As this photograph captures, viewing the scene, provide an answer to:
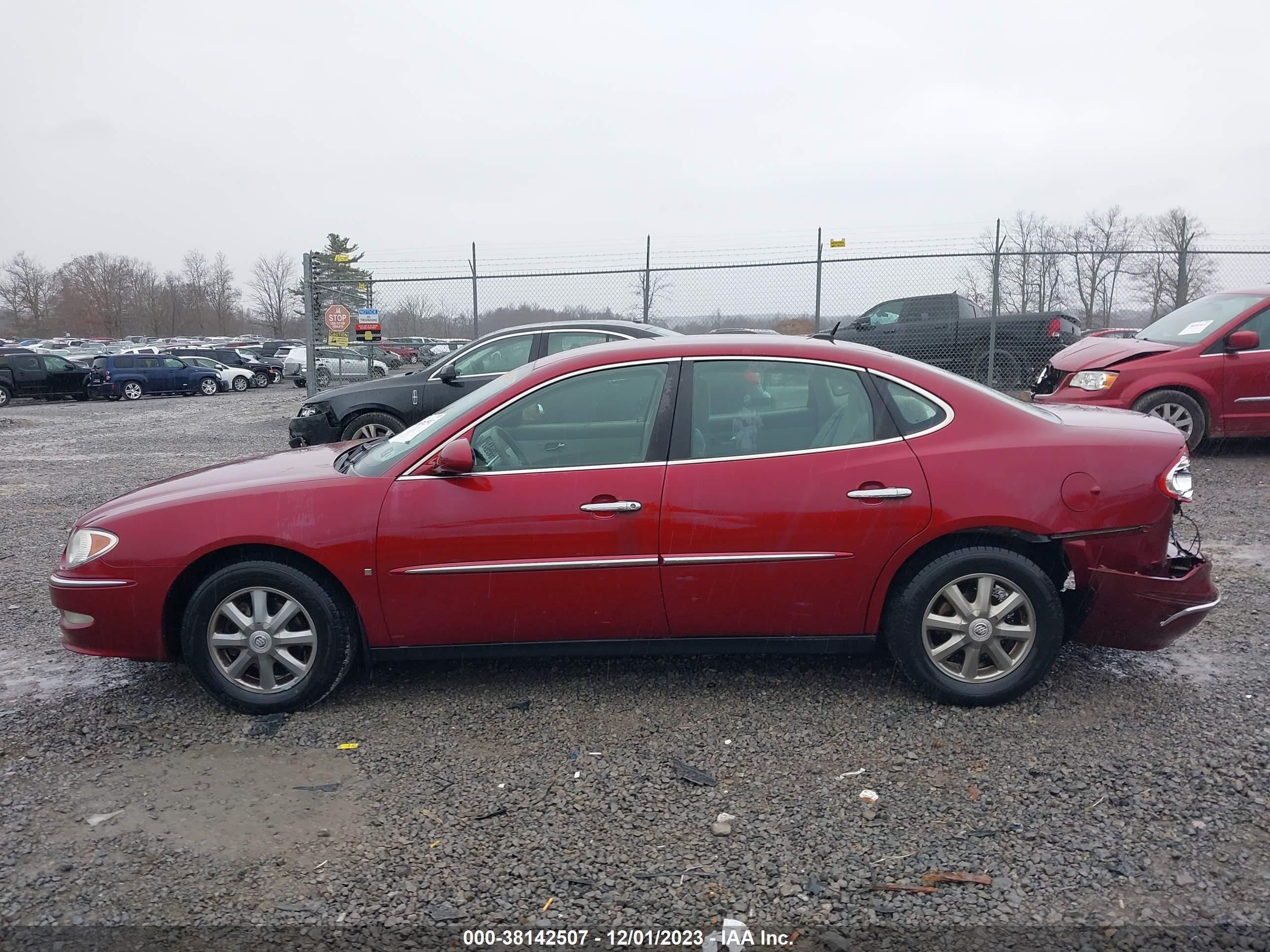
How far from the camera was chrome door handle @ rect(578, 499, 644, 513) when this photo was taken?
147 inches

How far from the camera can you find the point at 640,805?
3.19 m

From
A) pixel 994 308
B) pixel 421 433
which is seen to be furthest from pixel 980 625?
pixel 994 308

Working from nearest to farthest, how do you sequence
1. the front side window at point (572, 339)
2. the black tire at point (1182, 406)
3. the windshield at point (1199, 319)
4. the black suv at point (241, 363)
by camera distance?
the black tire at point (1182, 406) → the windshield at point (1199, 319) → the front side window at point (572, 339) → the black suv at point (241, 363)

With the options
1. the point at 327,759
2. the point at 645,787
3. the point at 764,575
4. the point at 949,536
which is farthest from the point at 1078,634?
the point at 327,759

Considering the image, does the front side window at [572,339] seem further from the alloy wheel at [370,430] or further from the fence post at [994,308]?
the fence post at [994,308]

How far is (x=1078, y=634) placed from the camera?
3.89m

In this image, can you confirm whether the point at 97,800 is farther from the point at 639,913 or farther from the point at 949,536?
the point at 949,536

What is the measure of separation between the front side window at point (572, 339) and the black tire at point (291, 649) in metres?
5.81

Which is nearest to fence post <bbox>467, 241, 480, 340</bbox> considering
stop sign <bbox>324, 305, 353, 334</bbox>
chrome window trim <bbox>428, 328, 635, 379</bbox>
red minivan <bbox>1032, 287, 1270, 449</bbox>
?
stop sign <bbox>324, 305, 353, 334</bbox>

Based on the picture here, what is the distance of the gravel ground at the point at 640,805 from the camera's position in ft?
8.58

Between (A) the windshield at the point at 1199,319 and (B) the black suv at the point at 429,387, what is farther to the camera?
(B) the black suv at the point at 429,387

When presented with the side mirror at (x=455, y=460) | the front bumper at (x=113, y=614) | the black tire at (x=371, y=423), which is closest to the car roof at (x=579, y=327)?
the black tire at (x=371, y=423)

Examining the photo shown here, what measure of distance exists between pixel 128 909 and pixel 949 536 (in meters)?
3.12

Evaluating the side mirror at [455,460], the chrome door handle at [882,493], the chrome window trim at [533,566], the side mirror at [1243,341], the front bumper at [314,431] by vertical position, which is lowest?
the chrome window trim at [533,566]
